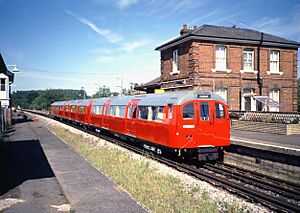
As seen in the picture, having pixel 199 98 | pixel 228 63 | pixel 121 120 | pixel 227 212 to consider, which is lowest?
pixel 227 212

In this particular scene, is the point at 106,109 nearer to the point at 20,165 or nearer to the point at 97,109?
the point at 97,109

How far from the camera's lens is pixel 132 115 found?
1391 cm

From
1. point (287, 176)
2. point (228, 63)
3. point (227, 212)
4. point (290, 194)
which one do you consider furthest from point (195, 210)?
point (228, 63)

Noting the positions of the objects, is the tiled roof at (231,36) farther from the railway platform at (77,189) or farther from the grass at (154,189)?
the railway platform at (77,189)

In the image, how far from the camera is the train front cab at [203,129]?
9.84 m

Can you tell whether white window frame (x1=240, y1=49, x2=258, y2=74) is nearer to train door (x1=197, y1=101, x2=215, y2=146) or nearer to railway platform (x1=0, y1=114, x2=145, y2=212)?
train door (x1=197, y1=101, x2=215, y2=146)

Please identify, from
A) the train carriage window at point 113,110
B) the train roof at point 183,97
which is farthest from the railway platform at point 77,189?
the train carriage window at point 113,110

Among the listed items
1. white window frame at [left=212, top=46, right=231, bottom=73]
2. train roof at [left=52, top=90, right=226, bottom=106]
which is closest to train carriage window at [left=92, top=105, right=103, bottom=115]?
train roof at [left=52, top=90, right=226, bottom=106]

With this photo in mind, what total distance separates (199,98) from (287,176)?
4.00 metres

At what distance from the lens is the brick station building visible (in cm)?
2039

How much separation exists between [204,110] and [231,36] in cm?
1302

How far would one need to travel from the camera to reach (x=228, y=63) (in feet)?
69.6

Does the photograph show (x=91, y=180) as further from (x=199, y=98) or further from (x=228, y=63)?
(x=228, y=63)

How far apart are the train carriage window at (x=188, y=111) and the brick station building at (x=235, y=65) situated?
10349mm
